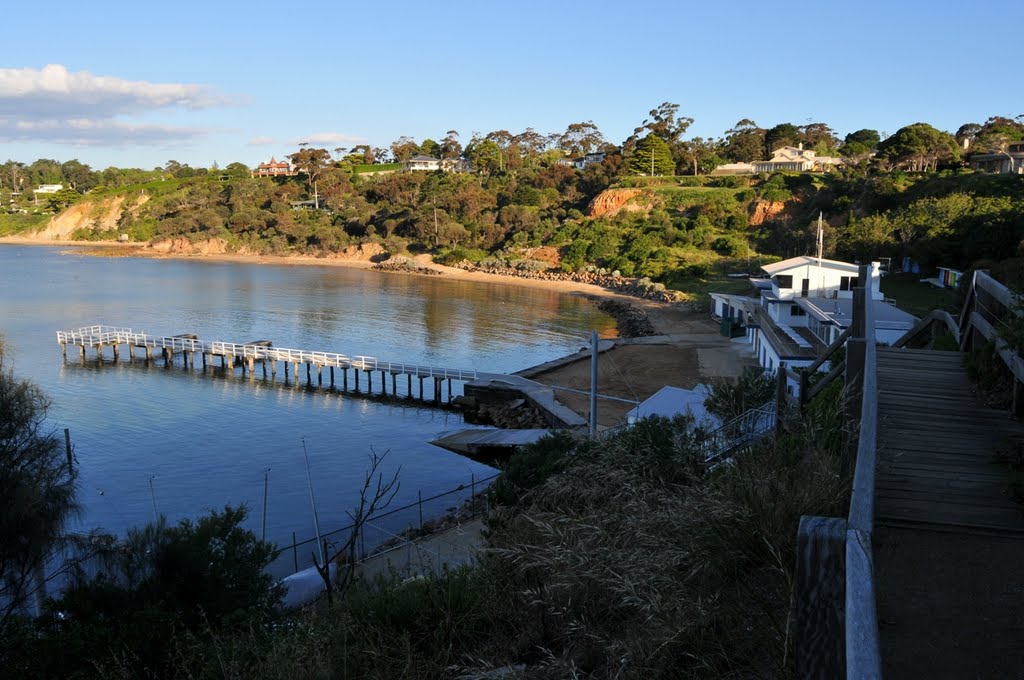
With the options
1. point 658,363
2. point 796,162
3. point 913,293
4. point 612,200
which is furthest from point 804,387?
point 796,162

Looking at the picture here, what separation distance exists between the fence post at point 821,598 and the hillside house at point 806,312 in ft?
67.1

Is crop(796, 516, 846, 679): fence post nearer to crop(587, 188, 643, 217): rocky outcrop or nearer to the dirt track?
the dirt track

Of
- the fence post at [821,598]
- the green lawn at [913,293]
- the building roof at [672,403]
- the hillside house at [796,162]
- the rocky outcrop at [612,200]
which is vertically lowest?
the building roof at [672,403]

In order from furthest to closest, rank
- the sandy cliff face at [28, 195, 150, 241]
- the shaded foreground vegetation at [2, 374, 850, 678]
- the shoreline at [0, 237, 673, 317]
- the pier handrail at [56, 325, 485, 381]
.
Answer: the sandy cliff face at [28, 195, 150, 241] < the shoreline at [0, 237, 673, 317] < the pier handrail at [56, 325, 485, 381] < the shaded foreground vegetation at [2, 374, 850, 678]

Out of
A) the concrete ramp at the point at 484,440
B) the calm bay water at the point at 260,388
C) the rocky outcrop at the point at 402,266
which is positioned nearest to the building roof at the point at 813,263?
the calm bay water at the point at 260,388

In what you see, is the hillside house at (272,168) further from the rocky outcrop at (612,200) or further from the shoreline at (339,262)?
the rocky outcrop at (612,200)

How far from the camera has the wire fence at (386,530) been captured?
1742 centimetres

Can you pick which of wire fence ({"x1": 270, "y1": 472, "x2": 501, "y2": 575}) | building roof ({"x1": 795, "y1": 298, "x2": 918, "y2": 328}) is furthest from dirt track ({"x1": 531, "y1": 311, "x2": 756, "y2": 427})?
wire fence ({"x1": 270, "y1": 472, "x2": 501, "y2": 575})

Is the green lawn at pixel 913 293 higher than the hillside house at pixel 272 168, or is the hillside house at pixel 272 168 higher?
the hillside house at pixel 272 168

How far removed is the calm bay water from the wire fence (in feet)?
0.88

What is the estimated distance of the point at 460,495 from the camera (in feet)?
74.6

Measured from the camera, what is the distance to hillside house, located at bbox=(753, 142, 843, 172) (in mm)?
99500

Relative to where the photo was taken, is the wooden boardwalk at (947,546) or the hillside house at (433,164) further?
the hillside house at (433,164)

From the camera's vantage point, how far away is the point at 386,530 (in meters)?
19.9
